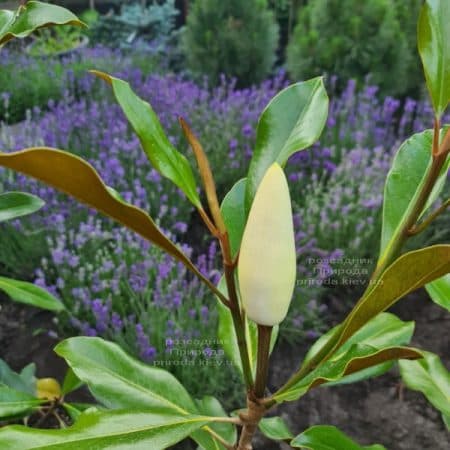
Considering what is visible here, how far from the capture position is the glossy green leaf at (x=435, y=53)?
714 millimetres

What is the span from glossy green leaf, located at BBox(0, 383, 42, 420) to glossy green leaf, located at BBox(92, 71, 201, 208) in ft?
2.05

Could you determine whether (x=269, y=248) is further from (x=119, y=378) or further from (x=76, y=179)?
(x=119, y=378)

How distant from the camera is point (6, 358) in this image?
8.77 ft

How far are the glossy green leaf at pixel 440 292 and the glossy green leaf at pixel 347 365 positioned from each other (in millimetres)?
277

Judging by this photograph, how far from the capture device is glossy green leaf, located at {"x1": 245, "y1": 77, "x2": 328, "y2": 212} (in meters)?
0.87

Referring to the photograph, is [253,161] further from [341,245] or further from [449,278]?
[341,245]

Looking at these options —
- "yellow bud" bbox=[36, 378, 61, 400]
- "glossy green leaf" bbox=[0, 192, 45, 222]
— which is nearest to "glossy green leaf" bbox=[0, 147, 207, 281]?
"glossy green leaf" bbox=[0, 192, 45, 222]

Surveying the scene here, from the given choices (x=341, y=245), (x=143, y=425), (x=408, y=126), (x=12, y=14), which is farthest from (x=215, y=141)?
(x=143, y=425)

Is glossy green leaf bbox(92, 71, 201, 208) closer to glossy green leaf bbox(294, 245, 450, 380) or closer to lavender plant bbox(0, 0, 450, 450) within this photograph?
lavender plant bbox(0, 0, 450, 450)

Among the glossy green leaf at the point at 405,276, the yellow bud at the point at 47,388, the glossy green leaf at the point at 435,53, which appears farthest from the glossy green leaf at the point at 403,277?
the yellow bud at the point at 47,388

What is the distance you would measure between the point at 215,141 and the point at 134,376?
3.04m

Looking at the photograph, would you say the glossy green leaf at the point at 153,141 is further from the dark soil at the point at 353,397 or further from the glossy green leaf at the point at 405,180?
the dark soil at the point at 353,397

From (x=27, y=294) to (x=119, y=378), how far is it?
0.68 m

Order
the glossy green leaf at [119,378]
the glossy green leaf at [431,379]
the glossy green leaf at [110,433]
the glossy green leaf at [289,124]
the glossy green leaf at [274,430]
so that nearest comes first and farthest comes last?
1. the glossy green leaf at [110,433]
2. the glossy green leaf at [289,124]
3. the glossy green leaf at [119,378]
4. the glossy green leaf at [431,379]
5. the glossy green leaf at [274,430]
